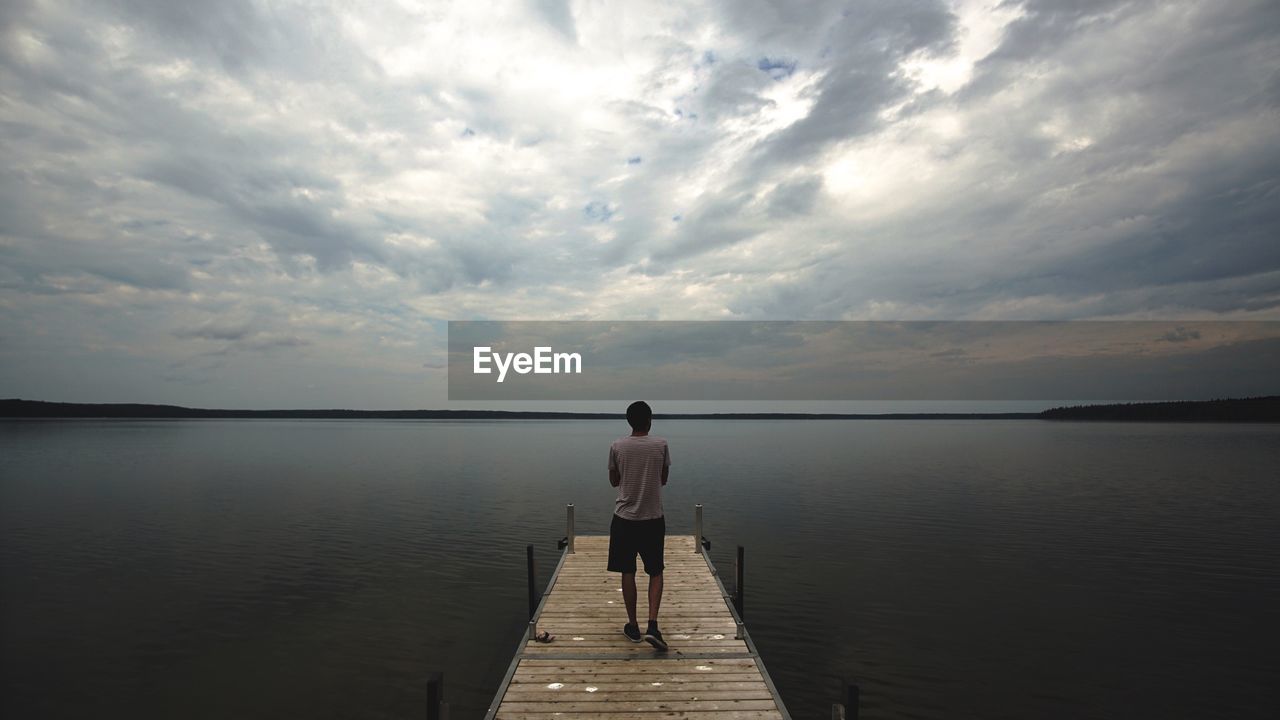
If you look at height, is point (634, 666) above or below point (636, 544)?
below

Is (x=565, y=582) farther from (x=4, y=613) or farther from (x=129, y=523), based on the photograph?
(x=129, y=523)

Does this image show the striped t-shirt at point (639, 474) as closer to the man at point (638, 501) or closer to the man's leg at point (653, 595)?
the man at point (638, 501)

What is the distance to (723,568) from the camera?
62.1 feet

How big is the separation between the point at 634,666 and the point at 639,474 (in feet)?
8.42

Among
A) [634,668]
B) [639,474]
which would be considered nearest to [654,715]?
[634,668]

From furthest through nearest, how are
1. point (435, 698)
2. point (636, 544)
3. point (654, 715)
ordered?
point (636, 544) < point (654, 715) < point (435, 698)

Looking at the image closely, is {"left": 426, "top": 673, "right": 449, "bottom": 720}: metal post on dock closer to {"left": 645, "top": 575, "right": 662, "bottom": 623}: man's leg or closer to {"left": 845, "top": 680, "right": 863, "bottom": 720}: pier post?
{"left": 645, "top": 575, "right": 662, "bottom": 623}: man's leg

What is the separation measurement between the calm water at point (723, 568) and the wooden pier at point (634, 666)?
2036 millimetres

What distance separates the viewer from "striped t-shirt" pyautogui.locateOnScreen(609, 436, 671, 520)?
26.3ft

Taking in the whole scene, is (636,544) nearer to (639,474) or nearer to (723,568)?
(639,474)

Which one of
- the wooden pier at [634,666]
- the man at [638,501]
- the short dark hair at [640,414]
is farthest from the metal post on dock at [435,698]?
the short dark hair at [640,414]

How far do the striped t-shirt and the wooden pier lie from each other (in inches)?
78.6

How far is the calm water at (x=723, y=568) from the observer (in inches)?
427

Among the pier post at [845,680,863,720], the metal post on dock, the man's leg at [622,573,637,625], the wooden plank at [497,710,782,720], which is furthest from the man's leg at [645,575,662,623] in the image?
the pier post at [845,680,863,720]
